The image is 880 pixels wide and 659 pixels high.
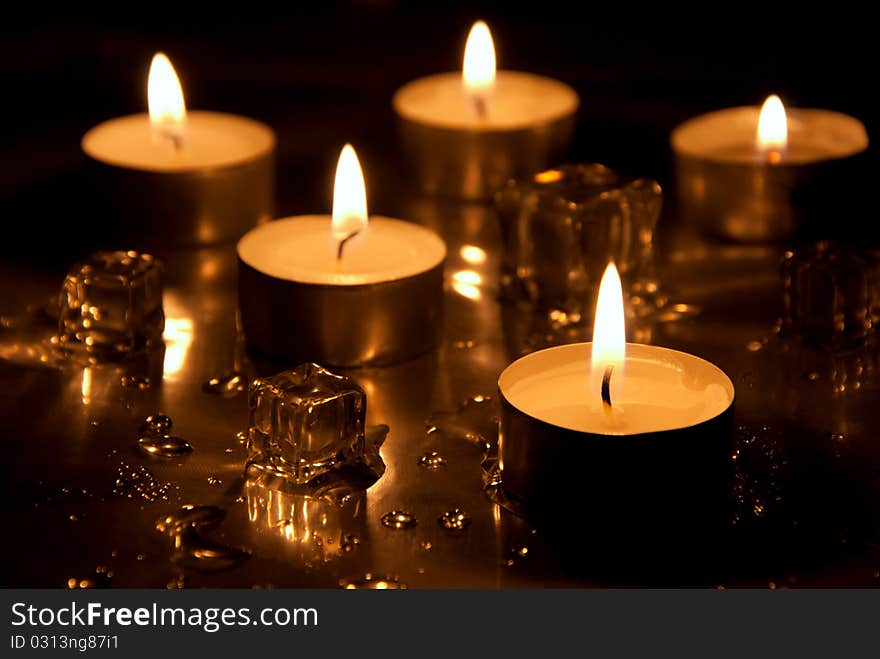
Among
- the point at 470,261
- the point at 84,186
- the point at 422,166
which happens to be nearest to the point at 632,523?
the point at 470,261

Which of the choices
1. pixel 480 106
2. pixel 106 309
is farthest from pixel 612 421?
pixel 480 106

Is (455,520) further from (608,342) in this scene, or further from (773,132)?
(773,132)

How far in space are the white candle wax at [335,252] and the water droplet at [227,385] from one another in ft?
0.35

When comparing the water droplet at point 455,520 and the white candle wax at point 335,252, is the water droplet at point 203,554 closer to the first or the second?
the water droplet at point 455,520

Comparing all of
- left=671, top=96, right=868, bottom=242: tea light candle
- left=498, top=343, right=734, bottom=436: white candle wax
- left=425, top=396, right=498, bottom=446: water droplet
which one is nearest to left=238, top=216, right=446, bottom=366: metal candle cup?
left=425, top=396, right=498, bottom=446: water droplet

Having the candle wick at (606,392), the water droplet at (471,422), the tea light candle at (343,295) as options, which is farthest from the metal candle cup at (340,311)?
the candle wick at (606,392)

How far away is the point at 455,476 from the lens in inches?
46.8

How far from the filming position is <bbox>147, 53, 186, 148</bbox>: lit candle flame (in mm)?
1790

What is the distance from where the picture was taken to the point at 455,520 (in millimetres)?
1120

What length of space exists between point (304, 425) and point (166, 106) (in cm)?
77

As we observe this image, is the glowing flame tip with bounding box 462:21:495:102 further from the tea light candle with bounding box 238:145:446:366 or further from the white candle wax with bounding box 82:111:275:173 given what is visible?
the tea light candle with bounding box 238:145:446:366

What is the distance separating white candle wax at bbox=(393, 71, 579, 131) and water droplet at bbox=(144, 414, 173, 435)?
70 cm

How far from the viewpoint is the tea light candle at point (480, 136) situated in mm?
1824

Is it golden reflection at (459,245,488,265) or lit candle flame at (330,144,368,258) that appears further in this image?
golden reflection at (459,245,488,265)
